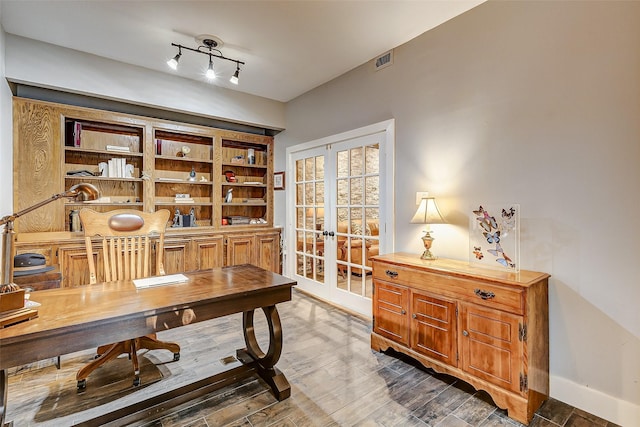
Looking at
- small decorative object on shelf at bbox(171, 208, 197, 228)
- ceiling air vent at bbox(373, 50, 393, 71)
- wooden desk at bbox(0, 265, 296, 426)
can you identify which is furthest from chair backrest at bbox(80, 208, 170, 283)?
ceiling air vent at bbox(373, 50, 393, 71)

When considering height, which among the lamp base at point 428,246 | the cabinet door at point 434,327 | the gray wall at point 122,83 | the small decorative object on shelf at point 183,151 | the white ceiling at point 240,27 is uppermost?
the white ceiling at point 240,27

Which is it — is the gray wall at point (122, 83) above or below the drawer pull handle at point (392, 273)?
above

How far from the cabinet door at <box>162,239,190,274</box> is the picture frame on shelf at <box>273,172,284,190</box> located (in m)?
1.60

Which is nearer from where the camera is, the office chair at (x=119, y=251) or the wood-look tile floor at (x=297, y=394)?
the wood-look tile floor at (x=297, y=394)

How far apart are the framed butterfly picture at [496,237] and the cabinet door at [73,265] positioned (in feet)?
12.3

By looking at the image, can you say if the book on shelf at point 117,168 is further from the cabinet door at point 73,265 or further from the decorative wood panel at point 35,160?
the cabinet door at point 73,265

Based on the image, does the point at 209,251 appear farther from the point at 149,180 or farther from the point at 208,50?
the point at 208,50

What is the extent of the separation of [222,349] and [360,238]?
181 cm

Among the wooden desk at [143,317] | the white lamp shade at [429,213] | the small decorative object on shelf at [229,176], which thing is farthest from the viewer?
the small decorative object on shelf at [229,176]

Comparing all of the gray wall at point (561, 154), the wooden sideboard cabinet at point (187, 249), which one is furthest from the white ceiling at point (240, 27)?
the wooden sideboard cabinet at point (187, 249)

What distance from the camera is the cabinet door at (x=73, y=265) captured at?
312 centimetres

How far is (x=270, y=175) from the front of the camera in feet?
16.2

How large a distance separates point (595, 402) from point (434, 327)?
0.99 m

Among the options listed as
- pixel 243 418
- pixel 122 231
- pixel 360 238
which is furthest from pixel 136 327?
pixel 360 238
